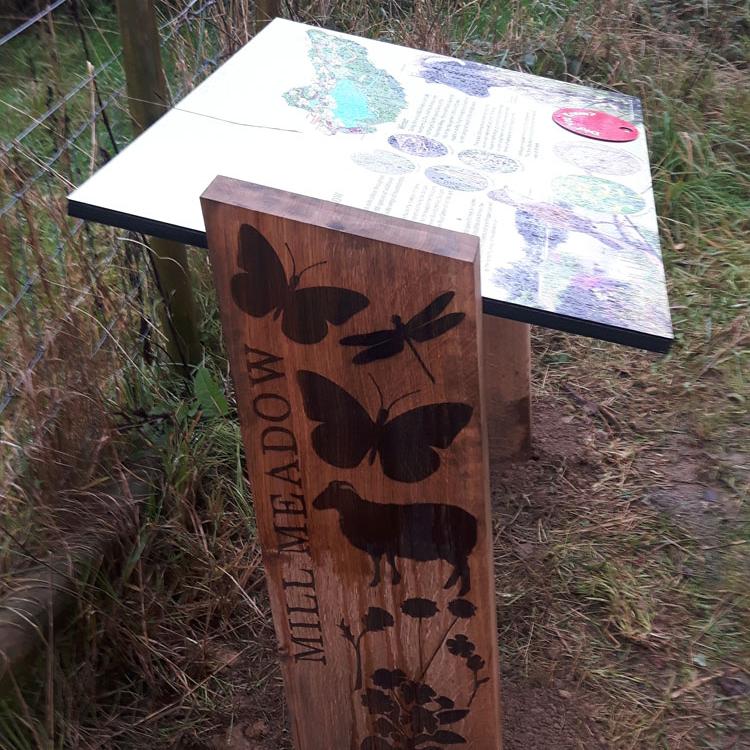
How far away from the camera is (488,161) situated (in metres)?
1.60

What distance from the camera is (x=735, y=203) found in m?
3.48

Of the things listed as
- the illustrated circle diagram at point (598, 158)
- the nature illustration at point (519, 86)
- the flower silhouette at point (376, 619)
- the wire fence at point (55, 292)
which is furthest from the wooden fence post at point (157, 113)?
the flower silhouette at point (376, 619)

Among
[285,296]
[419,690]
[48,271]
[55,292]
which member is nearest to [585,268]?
[285,296]

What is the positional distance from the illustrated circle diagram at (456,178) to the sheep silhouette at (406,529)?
1.87 feet

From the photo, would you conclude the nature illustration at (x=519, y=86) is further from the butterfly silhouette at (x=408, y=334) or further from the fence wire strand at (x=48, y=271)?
the butterfly silhouette at (x=408, y=334)

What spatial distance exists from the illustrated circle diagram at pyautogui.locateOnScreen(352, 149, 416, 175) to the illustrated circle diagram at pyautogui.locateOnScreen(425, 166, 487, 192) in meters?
0.04

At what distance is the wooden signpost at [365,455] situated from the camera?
41.8 inches

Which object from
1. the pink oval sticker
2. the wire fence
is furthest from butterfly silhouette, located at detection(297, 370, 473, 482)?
the pink oval sticker

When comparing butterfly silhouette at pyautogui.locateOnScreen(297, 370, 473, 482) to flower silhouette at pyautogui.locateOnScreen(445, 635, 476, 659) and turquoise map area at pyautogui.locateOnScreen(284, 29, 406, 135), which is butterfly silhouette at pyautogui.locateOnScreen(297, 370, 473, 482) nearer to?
flower silhouette at pyautogui.locateOnScreen(445, 635, 476, 659)

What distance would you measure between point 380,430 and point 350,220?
29 centimetres

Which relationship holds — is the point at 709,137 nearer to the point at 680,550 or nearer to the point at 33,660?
the point at 680,550

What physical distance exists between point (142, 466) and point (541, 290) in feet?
3.78

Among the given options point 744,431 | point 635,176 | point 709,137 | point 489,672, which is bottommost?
point 744,431

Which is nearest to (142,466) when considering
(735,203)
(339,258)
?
(339,258)
